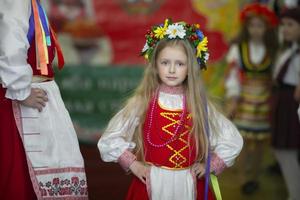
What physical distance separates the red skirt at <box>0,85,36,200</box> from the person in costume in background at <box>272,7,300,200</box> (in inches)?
80.9

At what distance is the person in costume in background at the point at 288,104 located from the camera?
4137 millimetres

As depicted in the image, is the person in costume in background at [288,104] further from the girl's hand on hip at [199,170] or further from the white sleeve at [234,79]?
the girl's hand on hip at [199,170]

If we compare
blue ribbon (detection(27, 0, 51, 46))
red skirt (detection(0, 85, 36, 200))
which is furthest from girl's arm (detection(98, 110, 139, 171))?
blue ribbon (detection(27, 0, 51, 46))

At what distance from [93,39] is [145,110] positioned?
284 centimetres

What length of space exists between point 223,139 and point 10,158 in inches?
38.1

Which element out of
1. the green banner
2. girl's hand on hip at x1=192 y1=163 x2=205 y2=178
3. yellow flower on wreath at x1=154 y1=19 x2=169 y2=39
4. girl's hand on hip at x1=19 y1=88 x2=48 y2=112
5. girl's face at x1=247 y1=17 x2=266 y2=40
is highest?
yellow flower on wreath at x1=154 y1=19 x2=169 y2=39

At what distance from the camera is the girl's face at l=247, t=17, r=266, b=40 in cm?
444

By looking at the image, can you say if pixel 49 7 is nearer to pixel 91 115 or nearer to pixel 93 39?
pixel 93 39

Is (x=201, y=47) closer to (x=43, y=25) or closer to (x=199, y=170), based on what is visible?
(x=199, y=170)

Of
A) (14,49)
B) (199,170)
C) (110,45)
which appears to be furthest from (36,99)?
(110,45)

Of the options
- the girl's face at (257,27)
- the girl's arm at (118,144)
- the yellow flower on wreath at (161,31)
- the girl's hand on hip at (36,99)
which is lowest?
the girl's arm at (118,144)

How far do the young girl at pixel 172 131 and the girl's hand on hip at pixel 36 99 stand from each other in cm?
32

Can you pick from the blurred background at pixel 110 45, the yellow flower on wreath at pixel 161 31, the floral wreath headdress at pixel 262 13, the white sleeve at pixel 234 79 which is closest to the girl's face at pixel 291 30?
the floral wreath headdress at pixel 262 13

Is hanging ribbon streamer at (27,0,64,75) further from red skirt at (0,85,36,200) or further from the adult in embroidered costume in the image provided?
red skirt at (0,85,36,200)
